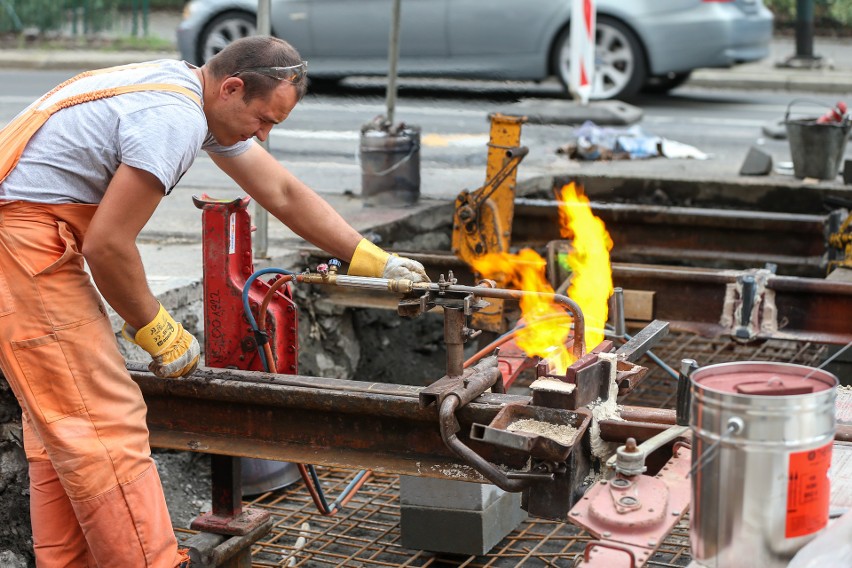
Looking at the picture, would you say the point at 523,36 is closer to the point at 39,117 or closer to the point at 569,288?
the point at 569,288

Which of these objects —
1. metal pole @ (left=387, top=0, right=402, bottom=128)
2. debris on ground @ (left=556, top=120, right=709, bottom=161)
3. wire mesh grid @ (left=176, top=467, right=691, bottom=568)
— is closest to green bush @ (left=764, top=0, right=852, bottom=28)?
debris on ground @ (left=556, top=120, right=709, bottom=161)

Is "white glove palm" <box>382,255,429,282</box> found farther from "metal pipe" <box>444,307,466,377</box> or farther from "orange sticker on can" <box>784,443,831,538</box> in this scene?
"orange sticker on can" <box>784,443,831,538</box>

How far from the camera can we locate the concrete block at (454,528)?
4.56 metres

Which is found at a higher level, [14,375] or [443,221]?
[14,375]

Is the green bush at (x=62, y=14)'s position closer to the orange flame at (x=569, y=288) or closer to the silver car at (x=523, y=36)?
the silver car at (x=523, y=36)

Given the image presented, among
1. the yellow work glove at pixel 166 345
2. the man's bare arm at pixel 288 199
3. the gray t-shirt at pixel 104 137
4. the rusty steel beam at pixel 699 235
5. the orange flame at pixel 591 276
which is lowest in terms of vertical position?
the rusty steel beam at pixel 699 235

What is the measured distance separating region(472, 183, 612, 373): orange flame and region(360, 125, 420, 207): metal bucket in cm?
142

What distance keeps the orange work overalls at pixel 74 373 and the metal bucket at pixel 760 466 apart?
5.65 ft

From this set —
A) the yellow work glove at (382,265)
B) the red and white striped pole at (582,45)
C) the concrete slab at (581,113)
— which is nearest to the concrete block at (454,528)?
the yellow work glove at (382,265)

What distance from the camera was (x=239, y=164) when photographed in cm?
382

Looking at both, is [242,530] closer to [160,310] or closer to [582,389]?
[160,310]

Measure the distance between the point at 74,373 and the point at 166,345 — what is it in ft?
1.01

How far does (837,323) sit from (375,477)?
7.62 ft

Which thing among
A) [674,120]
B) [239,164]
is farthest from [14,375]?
[674,120]
